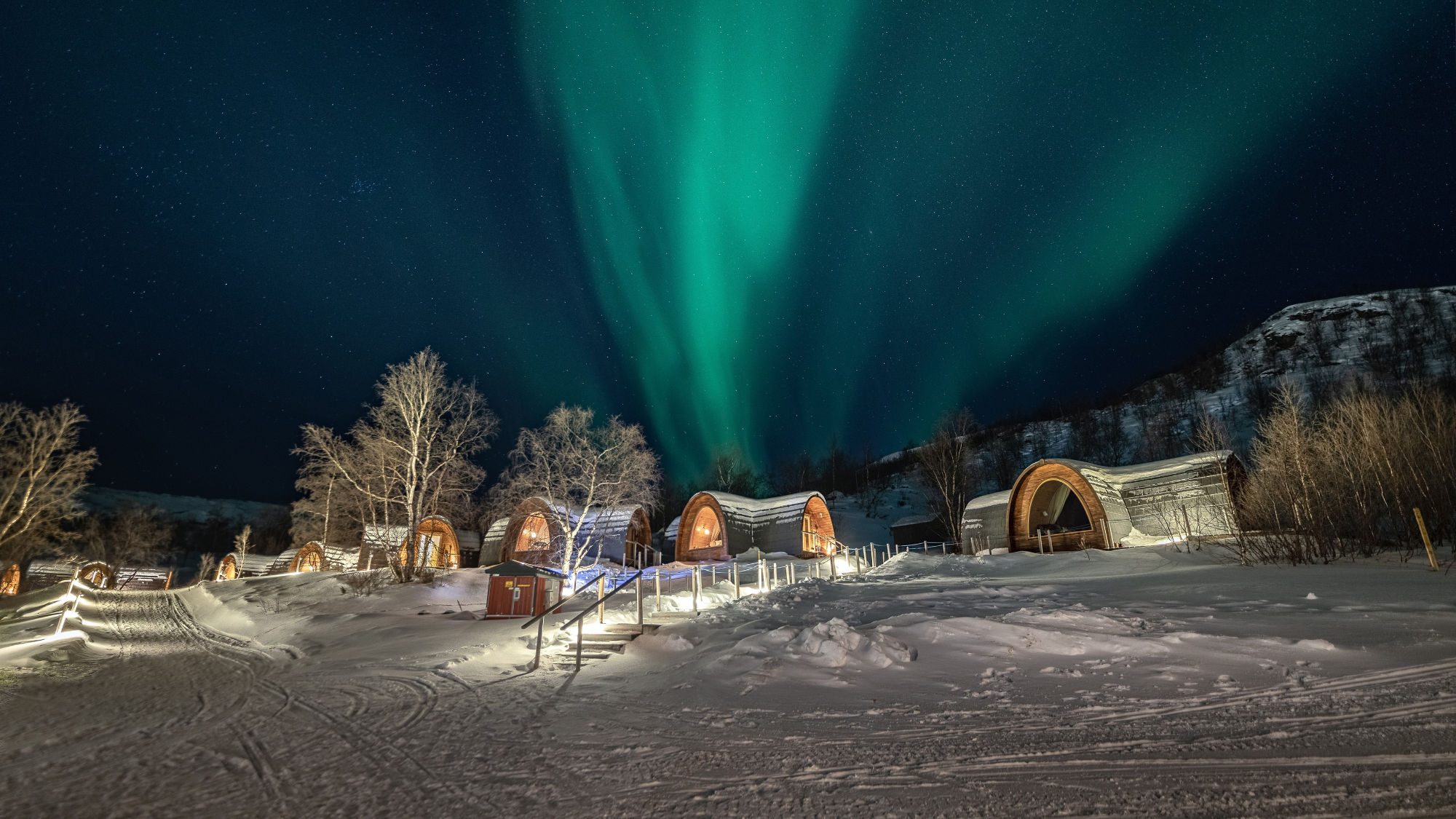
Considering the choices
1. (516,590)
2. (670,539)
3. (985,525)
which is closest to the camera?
(516,590)

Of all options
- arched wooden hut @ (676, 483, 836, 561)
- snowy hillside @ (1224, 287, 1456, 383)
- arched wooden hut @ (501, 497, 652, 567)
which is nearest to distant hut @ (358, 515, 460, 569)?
arched wooden hut @ (501, 497, 652, 567)

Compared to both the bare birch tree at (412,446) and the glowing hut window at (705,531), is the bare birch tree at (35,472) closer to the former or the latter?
the bare birch tree at (412,446)

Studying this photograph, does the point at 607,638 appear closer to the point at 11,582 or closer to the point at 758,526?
the point at 758,526

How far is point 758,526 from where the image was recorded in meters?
30.8

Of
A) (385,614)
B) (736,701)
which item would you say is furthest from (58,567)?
(736,701)

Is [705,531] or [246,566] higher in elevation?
[705,531]

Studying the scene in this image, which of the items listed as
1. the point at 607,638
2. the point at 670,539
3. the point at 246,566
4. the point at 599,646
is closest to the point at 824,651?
the point at 599,646

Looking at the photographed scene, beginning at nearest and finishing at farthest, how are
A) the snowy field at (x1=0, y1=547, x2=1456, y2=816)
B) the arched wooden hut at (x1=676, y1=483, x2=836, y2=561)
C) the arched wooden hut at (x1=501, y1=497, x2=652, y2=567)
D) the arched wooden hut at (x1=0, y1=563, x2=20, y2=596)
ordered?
1. the snowy field at (x1=0, y1=547, x2=1456, y2=816)
2. the arched wooden hut at (x1=501, y1=497, x2=652, y2=567)
3. the arched wooden hut at (x1=676, y1=483, x2=836, y2=561)
4. the arched wooden hut at (x1=0, y1=563, x2=20, y2=596)

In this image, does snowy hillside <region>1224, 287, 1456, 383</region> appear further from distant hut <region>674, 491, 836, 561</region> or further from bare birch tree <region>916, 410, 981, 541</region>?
distant hut <region>674, 491, 836, 561</region>

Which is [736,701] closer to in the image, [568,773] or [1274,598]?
[568,773]

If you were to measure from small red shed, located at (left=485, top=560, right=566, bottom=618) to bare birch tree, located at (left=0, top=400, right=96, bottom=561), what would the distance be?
82.2ft

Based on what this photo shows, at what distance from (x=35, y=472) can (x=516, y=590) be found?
27.9 meters

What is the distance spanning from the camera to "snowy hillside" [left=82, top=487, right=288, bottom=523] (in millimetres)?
94250

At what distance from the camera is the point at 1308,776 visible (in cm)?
347
